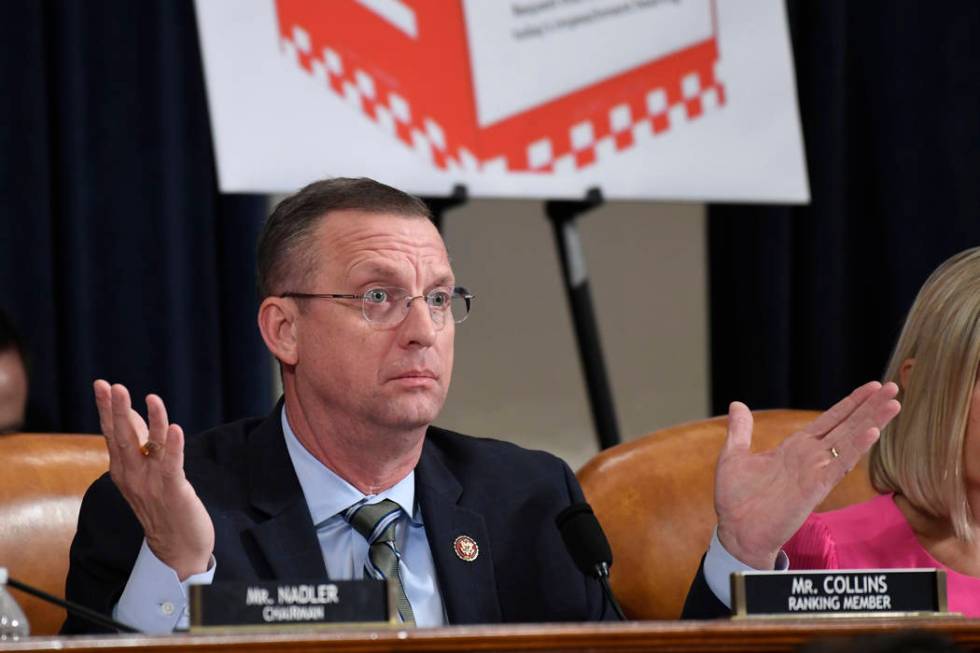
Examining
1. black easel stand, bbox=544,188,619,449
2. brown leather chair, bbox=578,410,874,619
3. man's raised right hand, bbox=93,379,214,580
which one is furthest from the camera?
black easel stand, bbox=544,188,619,449

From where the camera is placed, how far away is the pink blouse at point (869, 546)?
2.45 m

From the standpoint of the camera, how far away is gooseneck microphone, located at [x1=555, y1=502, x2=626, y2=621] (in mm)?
2090

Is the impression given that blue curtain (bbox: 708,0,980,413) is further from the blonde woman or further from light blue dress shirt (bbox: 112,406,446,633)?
light blue dress shirt (bbox: 112,406,446,633)

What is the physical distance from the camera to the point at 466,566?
233 centimetres

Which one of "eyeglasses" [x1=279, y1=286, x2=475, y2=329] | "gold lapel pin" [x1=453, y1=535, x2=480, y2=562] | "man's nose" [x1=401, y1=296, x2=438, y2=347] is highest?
"eyeglasses" [x1=279, y1=286, x2=475, y2=329]

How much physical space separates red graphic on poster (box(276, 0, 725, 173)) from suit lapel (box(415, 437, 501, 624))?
1143 mm

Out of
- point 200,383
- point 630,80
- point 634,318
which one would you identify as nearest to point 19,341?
point 200,383

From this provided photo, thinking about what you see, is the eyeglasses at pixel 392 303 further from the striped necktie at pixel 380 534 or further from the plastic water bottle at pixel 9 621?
the plastic water bottle at pixel 9 621

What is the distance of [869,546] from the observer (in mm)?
2502

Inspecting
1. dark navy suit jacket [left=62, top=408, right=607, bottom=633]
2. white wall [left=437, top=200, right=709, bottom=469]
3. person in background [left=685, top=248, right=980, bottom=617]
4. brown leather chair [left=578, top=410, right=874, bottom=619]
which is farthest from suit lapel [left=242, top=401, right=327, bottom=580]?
white wall [left=437, top=200, right=709, bottom=469]

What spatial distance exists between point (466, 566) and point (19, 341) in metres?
1.32

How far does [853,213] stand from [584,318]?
99cm

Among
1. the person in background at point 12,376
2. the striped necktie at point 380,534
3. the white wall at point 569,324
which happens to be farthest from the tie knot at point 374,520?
the white wall at point 569,324

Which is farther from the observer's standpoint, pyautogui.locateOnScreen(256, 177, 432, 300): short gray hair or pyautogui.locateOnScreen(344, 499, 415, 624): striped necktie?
pyautogui.locateOnScreen(256, 177, 432, 300): short gray hair
